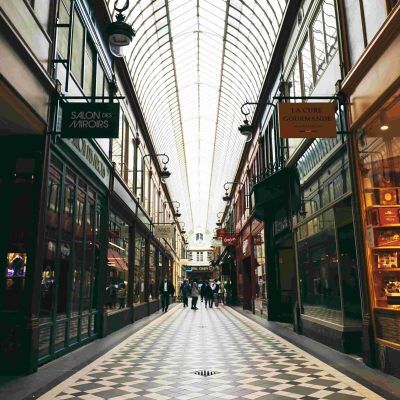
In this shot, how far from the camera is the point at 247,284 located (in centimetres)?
2275

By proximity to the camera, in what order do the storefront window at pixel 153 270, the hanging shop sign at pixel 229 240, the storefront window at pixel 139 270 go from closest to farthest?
the storefront window at pixel 139 270 < the storefront window at pixel 153 270 < the hanging shop sign at pixel 229 240

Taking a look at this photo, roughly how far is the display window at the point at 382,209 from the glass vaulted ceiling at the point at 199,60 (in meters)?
6.85

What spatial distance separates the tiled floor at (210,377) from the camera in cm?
513

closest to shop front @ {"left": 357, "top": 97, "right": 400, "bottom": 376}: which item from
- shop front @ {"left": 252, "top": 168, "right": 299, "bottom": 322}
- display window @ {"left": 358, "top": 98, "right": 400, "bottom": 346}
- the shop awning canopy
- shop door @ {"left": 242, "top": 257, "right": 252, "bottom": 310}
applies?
display window @ {"left": 358, "top": 98, "right": 400, "bottom": 346}

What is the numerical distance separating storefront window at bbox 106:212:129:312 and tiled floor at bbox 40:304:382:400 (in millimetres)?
2529

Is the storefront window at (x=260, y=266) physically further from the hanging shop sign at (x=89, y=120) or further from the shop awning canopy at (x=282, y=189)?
the hanging shop sign at (x=89, y=120)

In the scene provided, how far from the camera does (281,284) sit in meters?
14.5

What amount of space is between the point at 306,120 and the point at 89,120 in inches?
146

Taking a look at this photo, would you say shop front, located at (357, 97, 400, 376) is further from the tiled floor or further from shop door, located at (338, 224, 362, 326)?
the tiled floor

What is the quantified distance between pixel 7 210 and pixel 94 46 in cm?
523

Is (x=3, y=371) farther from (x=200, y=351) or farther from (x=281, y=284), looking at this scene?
(x=281, y=284)

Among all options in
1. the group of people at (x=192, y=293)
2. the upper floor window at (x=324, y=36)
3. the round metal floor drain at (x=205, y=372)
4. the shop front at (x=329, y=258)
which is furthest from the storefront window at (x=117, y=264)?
the upper floor window at (x=324, y=36)

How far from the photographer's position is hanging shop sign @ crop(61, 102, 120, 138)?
271 inches

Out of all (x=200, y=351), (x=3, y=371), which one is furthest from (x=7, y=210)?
(x=200, y=351)
